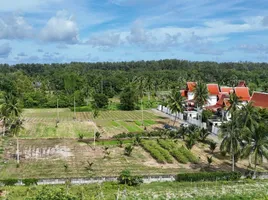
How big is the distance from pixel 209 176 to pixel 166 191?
6921 millimetres

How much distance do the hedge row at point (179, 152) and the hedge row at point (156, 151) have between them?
37.8 inches

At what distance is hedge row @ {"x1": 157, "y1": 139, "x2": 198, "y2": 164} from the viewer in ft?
147

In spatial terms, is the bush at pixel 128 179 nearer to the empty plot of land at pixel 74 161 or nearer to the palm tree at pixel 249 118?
the empty plot of land at pixel 74 161

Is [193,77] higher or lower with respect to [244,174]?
higher

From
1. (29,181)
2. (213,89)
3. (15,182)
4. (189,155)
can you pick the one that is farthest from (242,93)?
(15,182)

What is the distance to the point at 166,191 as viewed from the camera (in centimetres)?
3206

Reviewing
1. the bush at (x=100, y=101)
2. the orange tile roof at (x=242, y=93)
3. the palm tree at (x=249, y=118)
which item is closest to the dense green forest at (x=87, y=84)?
the bush at (x=100, y=101)

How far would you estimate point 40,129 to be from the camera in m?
64.6

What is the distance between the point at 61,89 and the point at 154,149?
8393 cm

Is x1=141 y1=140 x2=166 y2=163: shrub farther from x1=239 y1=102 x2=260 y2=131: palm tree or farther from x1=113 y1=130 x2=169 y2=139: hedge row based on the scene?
x1=239 y1=102 x2=260 y2=131: palm tree

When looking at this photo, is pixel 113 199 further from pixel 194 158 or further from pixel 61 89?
pixel 61 89

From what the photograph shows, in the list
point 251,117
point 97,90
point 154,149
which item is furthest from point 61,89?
point 251,117

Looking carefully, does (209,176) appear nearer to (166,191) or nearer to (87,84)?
(166,191)

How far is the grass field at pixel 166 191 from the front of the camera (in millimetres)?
29656
